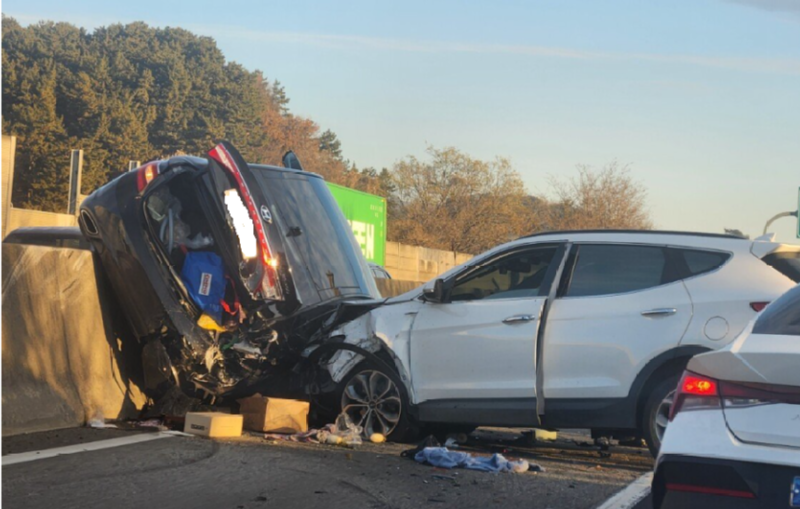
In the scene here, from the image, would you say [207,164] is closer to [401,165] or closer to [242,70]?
[401,165]

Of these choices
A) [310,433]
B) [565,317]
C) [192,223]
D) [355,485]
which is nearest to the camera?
[355,485]

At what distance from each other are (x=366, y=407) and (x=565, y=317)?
6.26 feet

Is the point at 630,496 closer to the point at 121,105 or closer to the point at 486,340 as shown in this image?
the point at 486,340

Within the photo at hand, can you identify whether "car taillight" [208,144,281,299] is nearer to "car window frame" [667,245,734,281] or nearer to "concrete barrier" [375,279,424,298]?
"car window frame" [667,245,734,281]

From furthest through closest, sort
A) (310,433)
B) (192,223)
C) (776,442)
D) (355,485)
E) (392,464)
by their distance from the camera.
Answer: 1. (192,223)
2. (310,433)
3. (392,464)
4. (355,485)
5. (776,442)

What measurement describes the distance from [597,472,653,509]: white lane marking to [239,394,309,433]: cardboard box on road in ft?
9.78

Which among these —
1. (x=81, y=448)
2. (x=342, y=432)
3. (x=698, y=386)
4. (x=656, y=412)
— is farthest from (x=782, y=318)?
(x=81, y=448)

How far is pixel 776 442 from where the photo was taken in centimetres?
414

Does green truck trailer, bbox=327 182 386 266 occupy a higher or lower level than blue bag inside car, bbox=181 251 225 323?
higher

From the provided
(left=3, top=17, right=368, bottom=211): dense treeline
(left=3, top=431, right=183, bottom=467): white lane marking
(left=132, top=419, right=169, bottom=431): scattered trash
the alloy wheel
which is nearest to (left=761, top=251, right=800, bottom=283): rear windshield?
the alloy wheel

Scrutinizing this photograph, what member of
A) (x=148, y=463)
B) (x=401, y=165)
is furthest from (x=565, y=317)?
(x=401, y=165)

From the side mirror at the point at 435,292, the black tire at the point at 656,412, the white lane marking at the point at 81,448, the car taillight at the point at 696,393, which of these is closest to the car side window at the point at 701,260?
the black tire at the point at 656,412

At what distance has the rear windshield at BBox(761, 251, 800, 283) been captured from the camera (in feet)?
26.3

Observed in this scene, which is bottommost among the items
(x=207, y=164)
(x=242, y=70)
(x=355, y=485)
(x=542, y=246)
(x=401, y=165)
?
(x=355, y=485)
